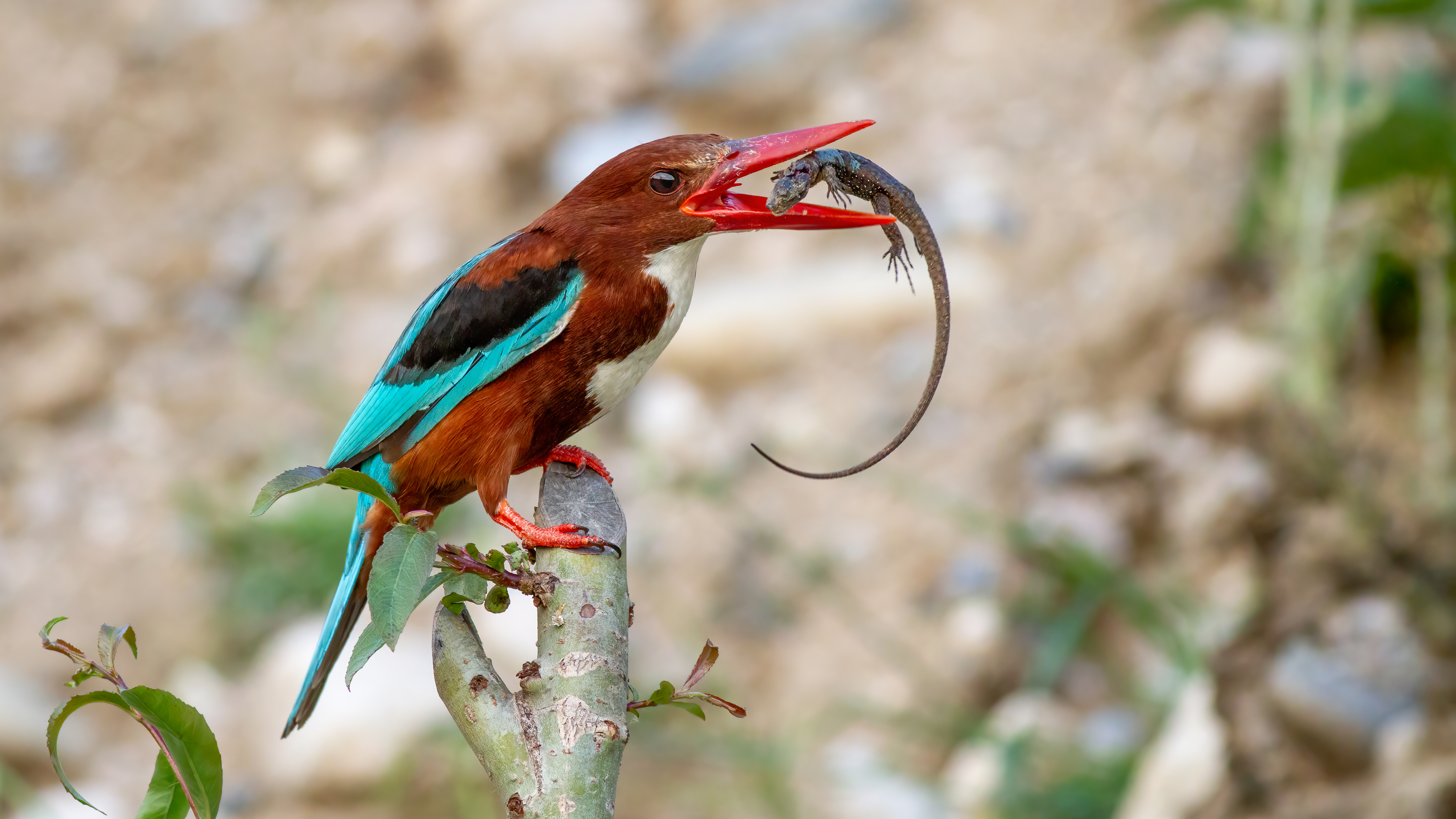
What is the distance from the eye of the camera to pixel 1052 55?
4.93m

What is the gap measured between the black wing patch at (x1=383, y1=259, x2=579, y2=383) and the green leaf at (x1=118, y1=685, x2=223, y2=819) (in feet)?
2.31

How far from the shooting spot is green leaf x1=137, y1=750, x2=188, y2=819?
104 centimetres

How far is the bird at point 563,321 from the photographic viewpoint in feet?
5.14

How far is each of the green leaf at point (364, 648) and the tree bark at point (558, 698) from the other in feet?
0.42

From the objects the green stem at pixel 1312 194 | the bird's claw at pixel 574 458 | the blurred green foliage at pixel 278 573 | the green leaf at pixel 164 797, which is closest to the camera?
the green leaf at pixel 164 797

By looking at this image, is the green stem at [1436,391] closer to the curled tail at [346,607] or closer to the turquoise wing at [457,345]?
the turquoise wing at [457,345]

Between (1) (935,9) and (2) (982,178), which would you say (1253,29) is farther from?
(1) (935,9)

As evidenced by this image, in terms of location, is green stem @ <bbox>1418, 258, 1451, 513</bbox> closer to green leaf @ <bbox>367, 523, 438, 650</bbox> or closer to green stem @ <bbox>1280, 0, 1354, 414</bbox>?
green stem @ <bbox>1280, 0, 1354, 414</bbox>

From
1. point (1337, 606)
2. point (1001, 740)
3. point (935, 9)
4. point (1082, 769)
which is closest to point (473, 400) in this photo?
point (1001, 740)

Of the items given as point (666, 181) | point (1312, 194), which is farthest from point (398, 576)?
point (1312, 194)

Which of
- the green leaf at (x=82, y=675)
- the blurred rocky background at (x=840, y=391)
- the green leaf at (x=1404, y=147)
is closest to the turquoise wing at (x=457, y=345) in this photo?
the green leaf at (x=82, y=675)

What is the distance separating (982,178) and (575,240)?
3230mm

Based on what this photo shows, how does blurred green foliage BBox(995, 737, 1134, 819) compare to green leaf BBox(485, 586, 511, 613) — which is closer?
green leaf BBox(485, 586, 511, 613)

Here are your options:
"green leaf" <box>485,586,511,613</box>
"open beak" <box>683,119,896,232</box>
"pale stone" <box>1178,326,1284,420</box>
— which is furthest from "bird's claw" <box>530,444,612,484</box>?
"pale stone" <box>1178,326,1284,420</box>
